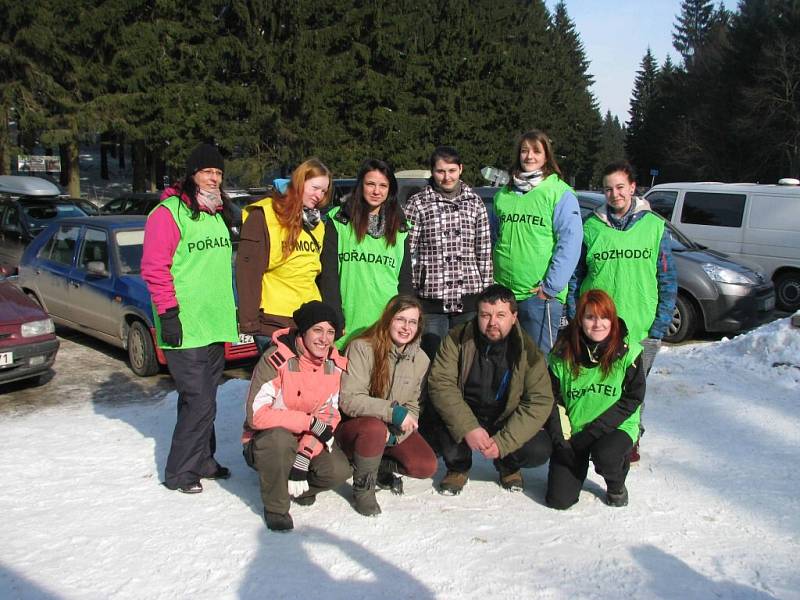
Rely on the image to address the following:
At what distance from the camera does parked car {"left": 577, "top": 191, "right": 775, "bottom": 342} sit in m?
9.20

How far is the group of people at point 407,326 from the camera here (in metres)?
3.96

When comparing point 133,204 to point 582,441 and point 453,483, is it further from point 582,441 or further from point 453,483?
point 582,441

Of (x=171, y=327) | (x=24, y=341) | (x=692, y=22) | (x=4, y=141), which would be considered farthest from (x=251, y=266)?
(x=692, y=22)

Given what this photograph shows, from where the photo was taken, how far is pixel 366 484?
395 cm

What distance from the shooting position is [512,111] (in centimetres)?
3912

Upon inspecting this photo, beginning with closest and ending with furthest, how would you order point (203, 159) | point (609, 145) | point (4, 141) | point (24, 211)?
point (203, 159), point (24, 211), point (4, 141), point (609, 145)

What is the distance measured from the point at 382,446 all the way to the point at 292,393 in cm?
58

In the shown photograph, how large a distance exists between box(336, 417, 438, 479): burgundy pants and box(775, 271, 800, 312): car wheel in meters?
9.27

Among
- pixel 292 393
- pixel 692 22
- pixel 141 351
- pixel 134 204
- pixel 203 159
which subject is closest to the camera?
pixel 292 393

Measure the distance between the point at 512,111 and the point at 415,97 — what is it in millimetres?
6790

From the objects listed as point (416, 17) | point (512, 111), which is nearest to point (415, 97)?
point (416, 17)

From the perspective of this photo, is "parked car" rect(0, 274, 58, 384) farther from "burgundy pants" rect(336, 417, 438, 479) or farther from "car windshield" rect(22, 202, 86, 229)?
"car windshield" rect(22, 202, 86, 229)

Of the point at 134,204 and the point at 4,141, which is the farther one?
the point at 4,141

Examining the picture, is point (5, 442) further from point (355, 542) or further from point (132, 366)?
point (355, 542)
